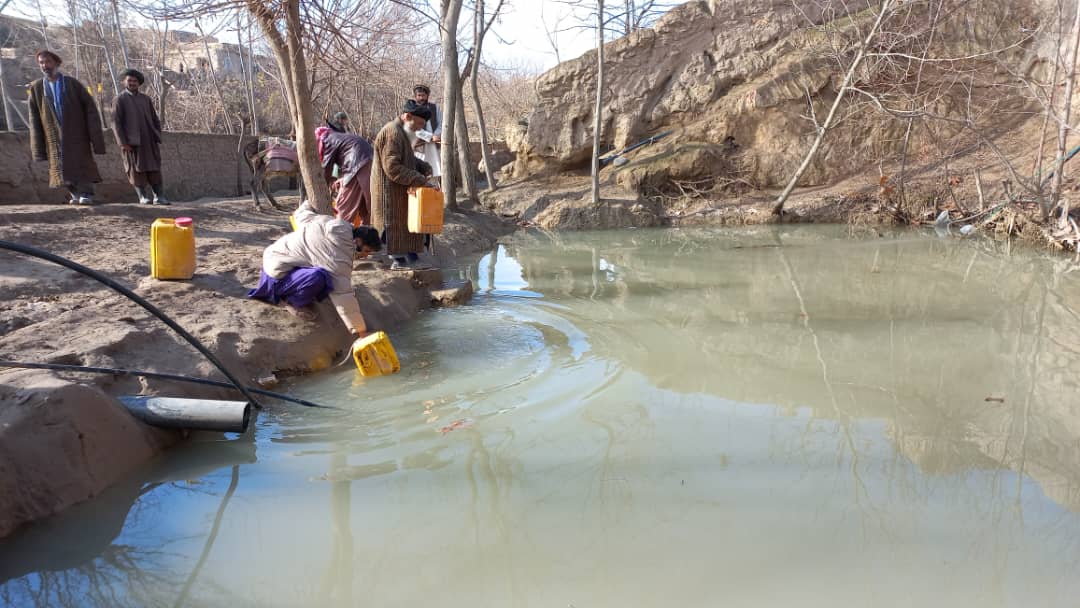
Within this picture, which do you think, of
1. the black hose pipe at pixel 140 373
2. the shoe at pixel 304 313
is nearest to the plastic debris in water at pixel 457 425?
the black hose pipe at pixel 140 373

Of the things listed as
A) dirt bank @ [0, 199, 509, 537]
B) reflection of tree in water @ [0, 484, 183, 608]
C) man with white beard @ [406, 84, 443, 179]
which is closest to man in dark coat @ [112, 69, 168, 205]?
dirt bank @ [0, 199, 509, 537]

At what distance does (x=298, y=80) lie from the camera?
602 centimetres

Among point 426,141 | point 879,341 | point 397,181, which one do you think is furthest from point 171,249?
point 879,341

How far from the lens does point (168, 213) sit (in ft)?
22.8

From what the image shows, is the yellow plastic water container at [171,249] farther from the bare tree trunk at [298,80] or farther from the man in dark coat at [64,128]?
the man in dark coat at [64,128]

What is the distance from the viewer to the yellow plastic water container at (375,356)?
423 centimetres

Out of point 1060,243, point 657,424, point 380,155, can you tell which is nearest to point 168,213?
point 380,155

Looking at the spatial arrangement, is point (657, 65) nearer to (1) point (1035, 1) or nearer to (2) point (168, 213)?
(1) point (1035, 1)

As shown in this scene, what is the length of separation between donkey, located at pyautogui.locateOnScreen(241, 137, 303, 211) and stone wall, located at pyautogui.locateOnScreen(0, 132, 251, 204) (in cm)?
154

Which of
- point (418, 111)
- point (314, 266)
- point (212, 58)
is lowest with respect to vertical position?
point (314, 266)

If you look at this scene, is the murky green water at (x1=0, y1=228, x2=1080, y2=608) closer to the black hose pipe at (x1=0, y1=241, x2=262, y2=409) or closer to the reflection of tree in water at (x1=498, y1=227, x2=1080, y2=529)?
the reflection of tree in water at (x1=498, y1=227, x2=1080, y2=529)

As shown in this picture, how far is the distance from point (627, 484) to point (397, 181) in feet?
12.7

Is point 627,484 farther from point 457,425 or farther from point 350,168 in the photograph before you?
point 350,168

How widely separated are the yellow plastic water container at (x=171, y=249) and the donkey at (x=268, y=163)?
3.66m
